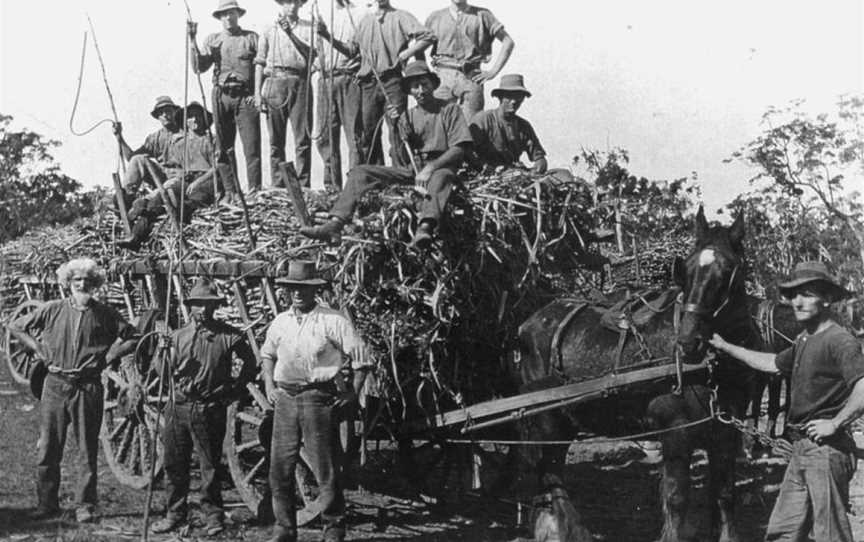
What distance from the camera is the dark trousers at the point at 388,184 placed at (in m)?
6.75

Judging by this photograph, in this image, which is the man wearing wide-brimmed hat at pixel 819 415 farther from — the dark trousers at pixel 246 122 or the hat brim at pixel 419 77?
the dark trousers at pixel 246 122

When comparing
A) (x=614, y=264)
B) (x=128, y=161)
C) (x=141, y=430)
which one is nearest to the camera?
(x=141, y=430)

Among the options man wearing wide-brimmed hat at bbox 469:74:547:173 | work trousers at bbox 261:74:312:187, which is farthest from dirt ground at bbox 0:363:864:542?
work trousers at bbox 261:74:312:187

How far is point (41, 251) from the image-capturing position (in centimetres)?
962

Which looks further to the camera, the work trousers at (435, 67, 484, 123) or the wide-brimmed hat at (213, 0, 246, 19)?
the wide-brimmed hat at (213, 0, 246, 19)

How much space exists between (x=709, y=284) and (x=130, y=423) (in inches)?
211

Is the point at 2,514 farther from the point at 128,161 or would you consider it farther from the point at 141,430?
the point at 128,161

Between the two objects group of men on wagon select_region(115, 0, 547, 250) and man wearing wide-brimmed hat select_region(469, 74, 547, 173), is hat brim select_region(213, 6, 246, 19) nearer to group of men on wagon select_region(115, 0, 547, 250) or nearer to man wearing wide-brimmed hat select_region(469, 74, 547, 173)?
group of men on wagon select_region(115, 0, 547, 250)

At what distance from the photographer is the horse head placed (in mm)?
6012

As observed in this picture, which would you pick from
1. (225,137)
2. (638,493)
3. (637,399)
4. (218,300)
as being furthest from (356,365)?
(225,137)

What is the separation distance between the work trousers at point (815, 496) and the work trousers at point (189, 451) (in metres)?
4.04

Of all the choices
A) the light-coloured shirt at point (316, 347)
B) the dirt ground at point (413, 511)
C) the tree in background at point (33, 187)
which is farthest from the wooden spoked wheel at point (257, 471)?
the tree in background at point (33, 187)

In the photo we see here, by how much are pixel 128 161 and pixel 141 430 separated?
9.65 ft

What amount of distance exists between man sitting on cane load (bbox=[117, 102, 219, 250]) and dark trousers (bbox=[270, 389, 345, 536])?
227 centimetres
